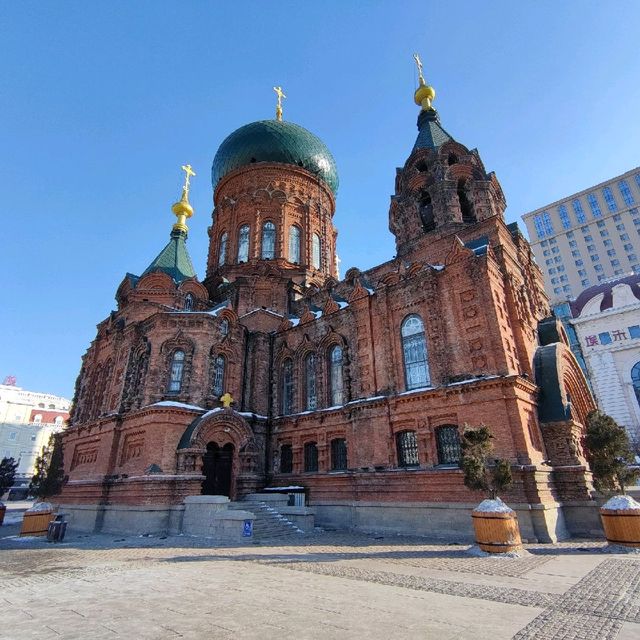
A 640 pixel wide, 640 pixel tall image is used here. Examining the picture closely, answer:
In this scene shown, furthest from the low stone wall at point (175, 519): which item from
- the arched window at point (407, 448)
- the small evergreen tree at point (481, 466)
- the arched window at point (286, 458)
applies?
the small evergreen tree at point (481, 466)

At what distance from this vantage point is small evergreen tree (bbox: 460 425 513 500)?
11289 mm

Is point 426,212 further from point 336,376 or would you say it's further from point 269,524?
point 269,524

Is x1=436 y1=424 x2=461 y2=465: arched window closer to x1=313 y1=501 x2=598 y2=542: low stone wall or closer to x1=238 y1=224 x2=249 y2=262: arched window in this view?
x1=313 y1=501 x2=598 y2=542: low stone wall

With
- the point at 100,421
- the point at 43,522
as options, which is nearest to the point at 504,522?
the point at 43,522

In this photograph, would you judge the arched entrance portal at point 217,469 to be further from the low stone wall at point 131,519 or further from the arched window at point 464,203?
the arched window at point 464,203

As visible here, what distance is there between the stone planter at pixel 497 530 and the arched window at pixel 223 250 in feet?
73.2

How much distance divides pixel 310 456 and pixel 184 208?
18.2 meters

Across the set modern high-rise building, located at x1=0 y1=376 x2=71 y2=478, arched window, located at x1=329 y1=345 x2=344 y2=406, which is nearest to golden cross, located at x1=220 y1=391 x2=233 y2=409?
arched window, located at x1=329 y1=345 x2=344 y2=406

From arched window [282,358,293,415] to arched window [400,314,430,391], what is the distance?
256 inches

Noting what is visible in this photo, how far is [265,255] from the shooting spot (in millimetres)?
27672

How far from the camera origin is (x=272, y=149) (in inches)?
1127

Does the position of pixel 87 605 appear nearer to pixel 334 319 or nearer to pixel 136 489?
pixel 136 489

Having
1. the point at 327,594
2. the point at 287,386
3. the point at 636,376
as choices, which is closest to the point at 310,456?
the point at 287,386

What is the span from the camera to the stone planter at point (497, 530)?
981 centimetres
